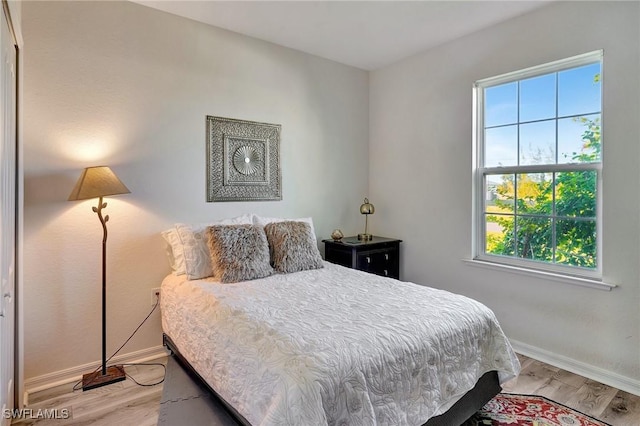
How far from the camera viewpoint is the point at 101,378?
235cm

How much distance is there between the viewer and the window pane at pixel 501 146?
116 inches

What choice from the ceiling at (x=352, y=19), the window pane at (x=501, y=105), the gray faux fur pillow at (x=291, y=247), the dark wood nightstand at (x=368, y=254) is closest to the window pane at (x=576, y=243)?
the window pane at (x=501, y=105)

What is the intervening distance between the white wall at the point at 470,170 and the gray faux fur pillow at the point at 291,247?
1.32 metres

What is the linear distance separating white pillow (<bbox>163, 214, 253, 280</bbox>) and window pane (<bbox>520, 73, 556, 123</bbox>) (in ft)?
8.83

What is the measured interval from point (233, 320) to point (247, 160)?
171 centimetres

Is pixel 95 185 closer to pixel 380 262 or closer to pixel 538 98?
pixel 380 262

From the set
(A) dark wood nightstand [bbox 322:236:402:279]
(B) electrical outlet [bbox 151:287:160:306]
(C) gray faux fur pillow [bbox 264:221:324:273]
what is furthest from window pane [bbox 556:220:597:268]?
(B) electrical outlet [bbox 151:287:160:306]

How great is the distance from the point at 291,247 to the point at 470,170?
1729 mm

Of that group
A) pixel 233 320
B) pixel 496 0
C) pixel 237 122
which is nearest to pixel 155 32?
pixel 237 122

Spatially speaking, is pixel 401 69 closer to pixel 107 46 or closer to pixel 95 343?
pixel 107 46

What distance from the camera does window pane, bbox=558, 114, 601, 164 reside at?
2.48 m

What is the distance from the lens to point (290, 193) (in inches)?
137

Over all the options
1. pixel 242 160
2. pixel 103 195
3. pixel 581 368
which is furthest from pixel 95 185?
pixel 581 368

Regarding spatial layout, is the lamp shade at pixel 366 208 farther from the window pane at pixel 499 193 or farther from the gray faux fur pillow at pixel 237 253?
the gray faux fur pillow at pixel 237 253
